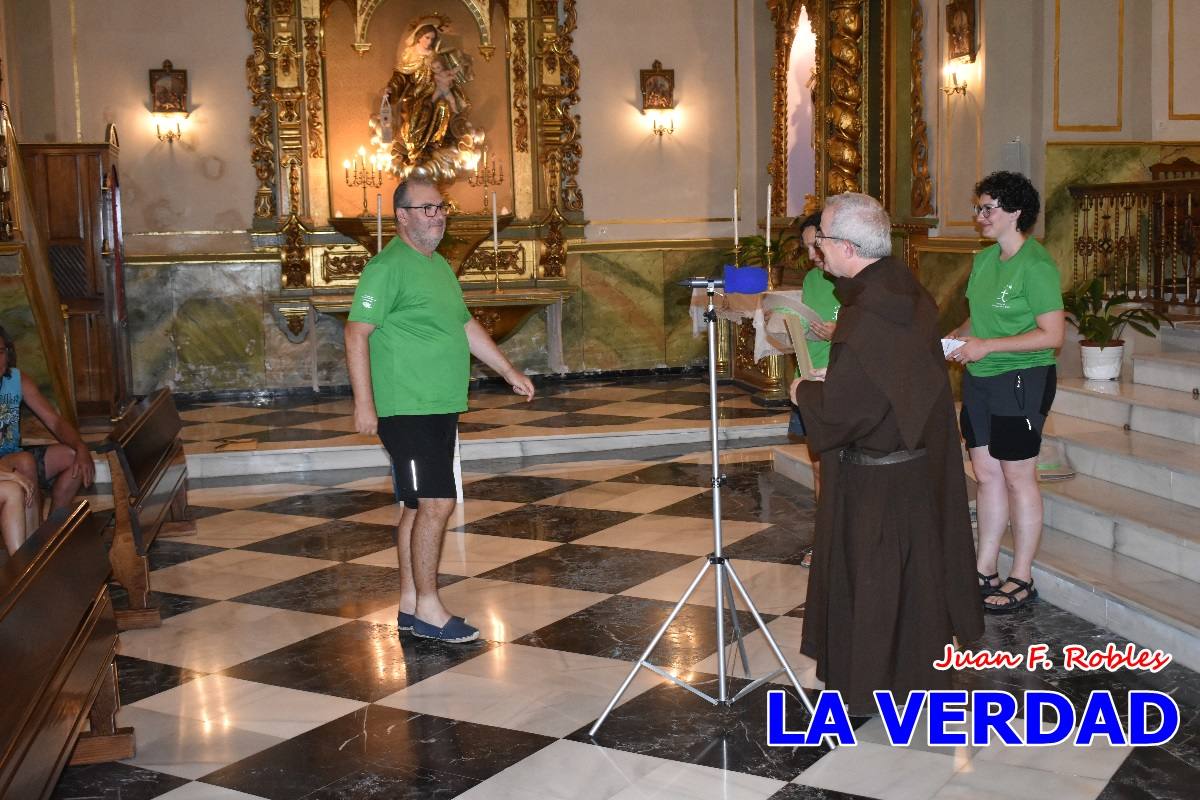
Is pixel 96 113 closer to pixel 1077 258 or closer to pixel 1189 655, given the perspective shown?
pixel 1077 258

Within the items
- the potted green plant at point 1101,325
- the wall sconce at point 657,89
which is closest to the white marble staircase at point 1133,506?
the potted green plant at point 1101,325

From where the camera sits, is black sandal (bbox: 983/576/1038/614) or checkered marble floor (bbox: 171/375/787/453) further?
checkered marble floor (bbox: 171/375/787/453)

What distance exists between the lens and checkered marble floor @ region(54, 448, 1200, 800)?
Answer: 11.8ft

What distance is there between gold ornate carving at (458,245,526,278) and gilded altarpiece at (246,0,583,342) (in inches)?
0.5

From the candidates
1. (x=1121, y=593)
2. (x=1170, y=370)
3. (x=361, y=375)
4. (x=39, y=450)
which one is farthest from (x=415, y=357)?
(x=1170, y=370)

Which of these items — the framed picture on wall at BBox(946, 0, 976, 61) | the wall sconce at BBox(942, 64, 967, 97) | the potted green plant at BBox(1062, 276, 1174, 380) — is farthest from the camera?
the wall sconce at BBox(942, 64, 967, 97)

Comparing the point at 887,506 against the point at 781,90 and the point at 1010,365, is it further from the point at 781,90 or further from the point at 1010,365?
the point at 781,90

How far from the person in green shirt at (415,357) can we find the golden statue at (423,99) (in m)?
7.48

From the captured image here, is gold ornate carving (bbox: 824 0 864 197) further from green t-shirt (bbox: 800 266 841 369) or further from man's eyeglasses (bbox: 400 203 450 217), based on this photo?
man's eyeglasses (bbox: 400 203 450 217)

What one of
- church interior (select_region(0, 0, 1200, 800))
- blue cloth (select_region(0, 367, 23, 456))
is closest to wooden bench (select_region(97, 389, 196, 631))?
church interior (select_region(0, 0, 1200, 800))

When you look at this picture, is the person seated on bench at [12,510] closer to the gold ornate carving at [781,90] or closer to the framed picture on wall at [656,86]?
the gold ornate carving at [781,90]

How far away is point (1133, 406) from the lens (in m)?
6.64

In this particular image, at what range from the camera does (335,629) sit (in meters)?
5.07

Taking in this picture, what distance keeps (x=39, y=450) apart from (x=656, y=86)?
7733mm
